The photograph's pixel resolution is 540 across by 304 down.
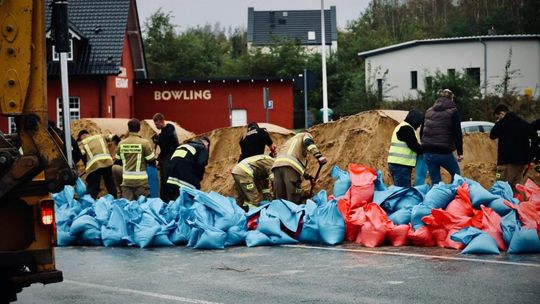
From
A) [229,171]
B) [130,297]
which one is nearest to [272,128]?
[229,171]

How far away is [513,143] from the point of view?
670 inches

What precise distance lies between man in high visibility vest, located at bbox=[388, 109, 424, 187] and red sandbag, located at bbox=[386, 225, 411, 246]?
3.29 m

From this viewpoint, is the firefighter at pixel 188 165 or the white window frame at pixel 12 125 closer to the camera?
the white window frame at pixel 12 125

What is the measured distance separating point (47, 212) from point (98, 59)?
40774 millimetres

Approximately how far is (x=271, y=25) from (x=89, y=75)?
73.0 meters

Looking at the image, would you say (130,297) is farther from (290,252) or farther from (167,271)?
(290,252)

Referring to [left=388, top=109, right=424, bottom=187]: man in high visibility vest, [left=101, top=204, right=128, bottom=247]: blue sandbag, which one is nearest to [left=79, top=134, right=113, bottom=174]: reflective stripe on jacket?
[left=101, top=204, right=128, bottom=247]: blue sandbag

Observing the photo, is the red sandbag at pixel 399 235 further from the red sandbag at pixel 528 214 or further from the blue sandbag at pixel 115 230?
the blue sandbag at pixel 115 230

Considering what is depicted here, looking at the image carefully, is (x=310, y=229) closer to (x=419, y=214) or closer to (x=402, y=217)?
(x=402, y=217)

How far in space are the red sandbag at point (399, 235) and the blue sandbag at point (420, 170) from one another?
3.58 meters

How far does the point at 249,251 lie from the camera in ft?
44.0

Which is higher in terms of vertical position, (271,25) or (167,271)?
(271,25)

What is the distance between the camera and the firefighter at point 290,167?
661 inches

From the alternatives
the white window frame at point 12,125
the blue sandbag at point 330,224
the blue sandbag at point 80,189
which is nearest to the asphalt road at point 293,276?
the blue sandbag at point 330,224
